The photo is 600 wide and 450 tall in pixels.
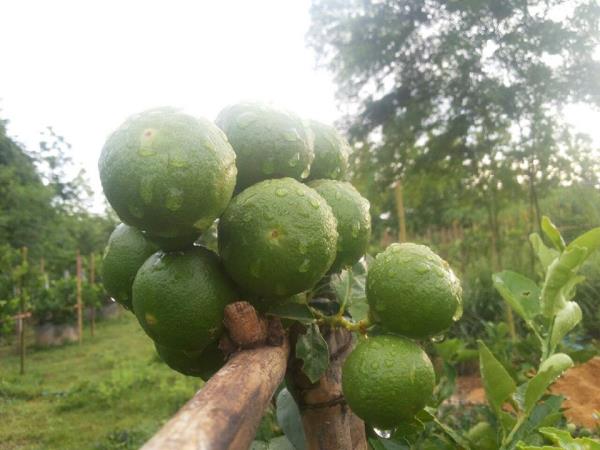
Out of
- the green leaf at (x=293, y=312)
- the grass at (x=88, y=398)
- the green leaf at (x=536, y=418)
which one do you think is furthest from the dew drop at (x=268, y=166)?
the grass at (x=88, y=398)

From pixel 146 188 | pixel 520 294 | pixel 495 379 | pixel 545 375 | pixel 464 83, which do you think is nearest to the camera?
pixel 146 188

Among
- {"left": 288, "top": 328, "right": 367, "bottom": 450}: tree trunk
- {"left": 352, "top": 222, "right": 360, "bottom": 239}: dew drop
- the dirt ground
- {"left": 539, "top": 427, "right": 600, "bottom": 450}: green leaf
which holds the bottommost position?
the dirt ground

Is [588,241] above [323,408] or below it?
above

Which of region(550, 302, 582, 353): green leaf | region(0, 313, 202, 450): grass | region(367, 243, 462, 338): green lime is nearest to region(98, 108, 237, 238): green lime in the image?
region(367, 243, 462, 338): green lime

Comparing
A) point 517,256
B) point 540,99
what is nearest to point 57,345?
point 517,256

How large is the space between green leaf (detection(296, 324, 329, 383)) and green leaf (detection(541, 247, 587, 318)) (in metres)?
0.48

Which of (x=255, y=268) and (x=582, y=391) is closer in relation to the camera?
(x=255, y=268)

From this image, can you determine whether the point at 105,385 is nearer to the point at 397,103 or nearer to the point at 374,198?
the point at 374,198

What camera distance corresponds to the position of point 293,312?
89 cm

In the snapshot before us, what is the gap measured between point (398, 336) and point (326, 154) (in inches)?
15.7

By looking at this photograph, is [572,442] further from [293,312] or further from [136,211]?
[136,211]

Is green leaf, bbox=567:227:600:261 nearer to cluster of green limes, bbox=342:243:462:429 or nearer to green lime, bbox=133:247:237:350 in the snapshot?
cluster of green limes, bbox=342:243:462:429

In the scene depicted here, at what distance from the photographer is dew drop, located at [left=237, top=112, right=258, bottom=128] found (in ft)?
3.20

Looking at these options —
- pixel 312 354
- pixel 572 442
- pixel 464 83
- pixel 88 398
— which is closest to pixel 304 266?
pixel 312 354
